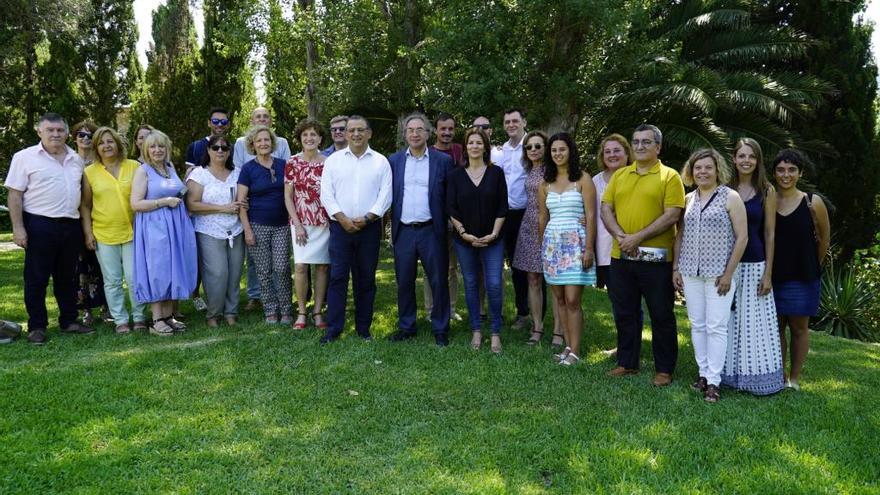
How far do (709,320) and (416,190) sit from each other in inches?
104

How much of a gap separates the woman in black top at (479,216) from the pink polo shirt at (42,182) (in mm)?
3456

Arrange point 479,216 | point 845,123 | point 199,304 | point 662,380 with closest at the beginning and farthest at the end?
point 662,380
point 479,216
point 199,304
point 845,123

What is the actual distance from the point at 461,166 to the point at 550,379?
1990 mm

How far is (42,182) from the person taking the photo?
5883mm

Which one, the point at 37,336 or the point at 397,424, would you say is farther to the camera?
the point at 37,336

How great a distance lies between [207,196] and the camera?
6.44 meters

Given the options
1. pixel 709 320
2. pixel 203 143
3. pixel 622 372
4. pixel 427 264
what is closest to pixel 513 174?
pixel 427 264

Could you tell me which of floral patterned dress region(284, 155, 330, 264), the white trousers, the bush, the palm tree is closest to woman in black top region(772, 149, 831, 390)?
the white trousers

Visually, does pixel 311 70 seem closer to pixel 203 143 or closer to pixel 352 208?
pixel 203 143

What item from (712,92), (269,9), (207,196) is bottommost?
(207,196)

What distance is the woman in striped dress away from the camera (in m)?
5.43

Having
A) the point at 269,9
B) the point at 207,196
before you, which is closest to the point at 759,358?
the point at 207,196

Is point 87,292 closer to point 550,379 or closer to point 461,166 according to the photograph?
point 461,166

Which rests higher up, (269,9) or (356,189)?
(269,9)
